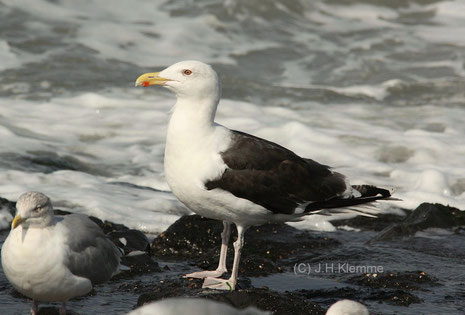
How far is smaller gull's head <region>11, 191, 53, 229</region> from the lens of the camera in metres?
5.07

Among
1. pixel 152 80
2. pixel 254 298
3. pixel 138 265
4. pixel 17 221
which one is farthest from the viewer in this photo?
pixel 138 265

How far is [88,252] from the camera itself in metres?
5.55

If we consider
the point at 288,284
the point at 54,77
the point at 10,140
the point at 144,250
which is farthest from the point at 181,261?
the point at 54,77

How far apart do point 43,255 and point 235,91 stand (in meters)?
10.7

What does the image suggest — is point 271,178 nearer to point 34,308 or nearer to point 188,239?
point 188,239

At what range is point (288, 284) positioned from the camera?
6.36 m

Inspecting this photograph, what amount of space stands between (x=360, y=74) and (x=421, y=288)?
11273 millimetres

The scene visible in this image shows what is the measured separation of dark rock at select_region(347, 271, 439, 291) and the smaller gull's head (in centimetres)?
269

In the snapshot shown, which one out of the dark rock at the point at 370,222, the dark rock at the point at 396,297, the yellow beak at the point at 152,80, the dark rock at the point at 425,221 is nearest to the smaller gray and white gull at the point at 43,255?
the yellow beak at the point at 152,80

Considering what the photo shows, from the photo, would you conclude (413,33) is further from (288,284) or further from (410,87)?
(288,284)

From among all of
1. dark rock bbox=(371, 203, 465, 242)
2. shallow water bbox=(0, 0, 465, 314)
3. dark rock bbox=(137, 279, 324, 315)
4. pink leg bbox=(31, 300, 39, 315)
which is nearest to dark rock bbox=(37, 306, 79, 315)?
pink leg bbox=(31, 300, 39, 315)

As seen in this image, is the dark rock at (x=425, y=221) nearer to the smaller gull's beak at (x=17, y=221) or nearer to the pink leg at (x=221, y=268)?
the pink leg at (x=221, y=268)

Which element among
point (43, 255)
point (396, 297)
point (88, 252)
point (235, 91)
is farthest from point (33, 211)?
point (235, 91)

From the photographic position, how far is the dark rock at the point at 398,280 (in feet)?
20.3
